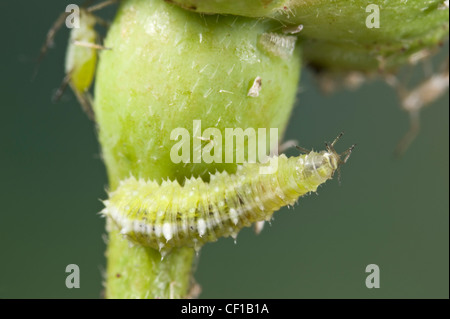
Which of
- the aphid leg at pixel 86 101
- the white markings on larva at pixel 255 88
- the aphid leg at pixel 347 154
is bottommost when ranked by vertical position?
the aphid leg at pixel 347 154

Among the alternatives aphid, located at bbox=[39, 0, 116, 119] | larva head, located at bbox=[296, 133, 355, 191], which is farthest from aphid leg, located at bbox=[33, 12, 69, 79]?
larva head, located at bbox=[296, 133, 355, 191]

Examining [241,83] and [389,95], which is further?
[389,95]

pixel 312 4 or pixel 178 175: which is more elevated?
pixel 312 4

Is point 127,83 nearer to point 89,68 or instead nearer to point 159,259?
point 89,68

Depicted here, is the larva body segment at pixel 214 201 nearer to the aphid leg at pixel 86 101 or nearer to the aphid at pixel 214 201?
the aphid at pixel 214 201

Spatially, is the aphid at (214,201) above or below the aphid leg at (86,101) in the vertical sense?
below

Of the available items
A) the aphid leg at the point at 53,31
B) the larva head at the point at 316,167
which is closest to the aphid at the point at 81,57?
the aphid leg at the point at 53,31

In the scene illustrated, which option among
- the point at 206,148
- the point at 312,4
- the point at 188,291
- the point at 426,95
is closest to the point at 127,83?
the point at 206,148

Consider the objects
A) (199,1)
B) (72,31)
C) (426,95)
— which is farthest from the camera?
(426,95)
